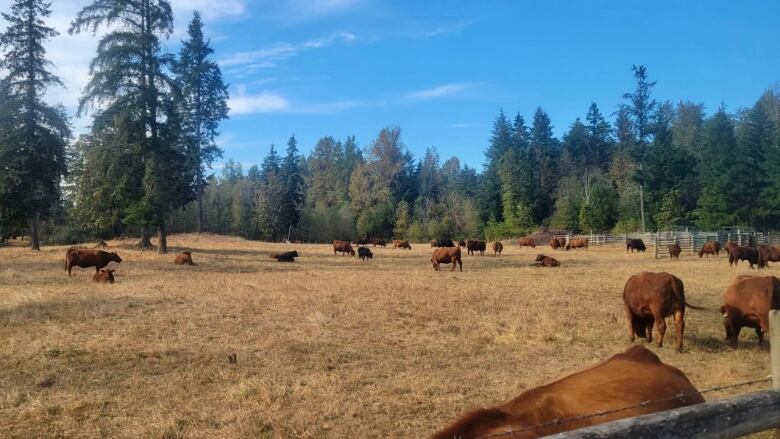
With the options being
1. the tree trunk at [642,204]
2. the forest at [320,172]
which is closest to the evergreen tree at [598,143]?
the forest at [320,172]

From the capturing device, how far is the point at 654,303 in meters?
9.70

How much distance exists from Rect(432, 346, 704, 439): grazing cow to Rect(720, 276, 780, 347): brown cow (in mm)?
7063

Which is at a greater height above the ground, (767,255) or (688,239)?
(688,239)

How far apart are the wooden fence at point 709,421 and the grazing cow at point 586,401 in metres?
0.33

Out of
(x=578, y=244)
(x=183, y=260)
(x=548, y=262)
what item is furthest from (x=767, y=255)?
(x=183, y=260)

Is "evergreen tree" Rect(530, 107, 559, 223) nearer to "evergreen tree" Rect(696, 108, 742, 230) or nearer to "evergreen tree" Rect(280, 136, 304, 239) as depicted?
"evergreen tree" Rect(696, 108, 742, 230)

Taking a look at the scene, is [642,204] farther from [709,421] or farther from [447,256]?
[709,421]

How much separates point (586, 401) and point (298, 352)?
6351mm

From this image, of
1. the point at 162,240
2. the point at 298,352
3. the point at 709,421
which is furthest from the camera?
the point at 162,240

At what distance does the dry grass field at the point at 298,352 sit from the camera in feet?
19.7

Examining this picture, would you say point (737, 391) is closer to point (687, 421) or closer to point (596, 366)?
point (596, 366)

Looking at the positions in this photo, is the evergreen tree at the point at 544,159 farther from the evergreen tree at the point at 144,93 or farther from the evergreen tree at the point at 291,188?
the evergreen tree at the point at 144,93

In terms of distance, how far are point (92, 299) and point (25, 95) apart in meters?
23.7

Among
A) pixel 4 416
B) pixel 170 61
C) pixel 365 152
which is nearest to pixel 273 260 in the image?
pixel 170 61
